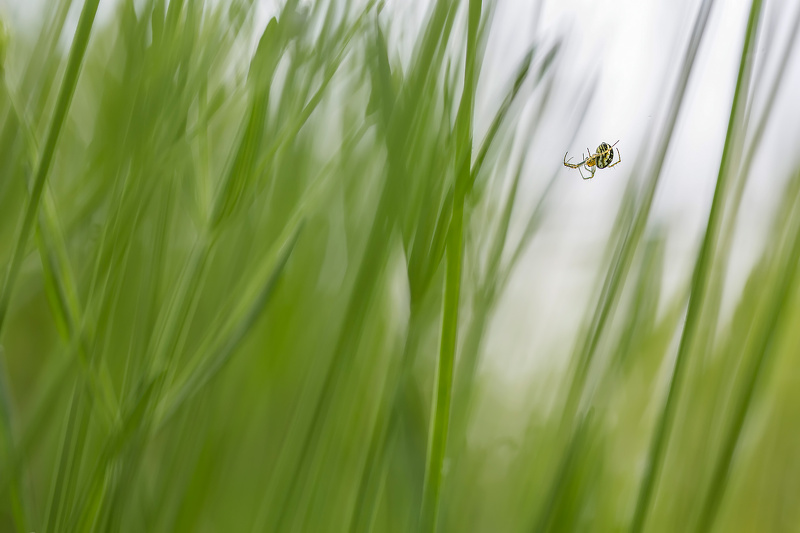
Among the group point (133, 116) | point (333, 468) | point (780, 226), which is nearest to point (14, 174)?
point (133, 116)

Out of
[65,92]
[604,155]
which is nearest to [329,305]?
[65,92]

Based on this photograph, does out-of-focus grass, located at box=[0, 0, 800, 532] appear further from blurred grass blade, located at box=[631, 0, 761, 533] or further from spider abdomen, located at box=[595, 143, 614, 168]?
spider abdomen, located at box=[595, 143, 614, 168]

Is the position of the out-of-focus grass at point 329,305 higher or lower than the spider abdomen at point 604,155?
lower

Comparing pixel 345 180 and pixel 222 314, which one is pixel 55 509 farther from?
pixel 345 180

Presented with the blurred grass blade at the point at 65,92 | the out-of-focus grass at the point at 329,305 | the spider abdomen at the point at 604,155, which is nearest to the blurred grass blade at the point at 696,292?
the out-of-focus grass at the point at 329,305

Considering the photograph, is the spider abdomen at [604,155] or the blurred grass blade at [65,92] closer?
the blurred grass blade at [65,92]

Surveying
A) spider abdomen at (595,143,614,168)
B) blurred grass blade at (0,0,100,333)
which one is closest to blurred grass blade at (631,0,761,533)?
blurred grass blade at (0,0,100,333)

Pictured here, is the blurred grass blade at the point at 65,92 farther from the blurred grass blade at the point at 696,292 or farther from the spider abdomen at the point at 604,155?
the spider abdomen at the point at 604,155

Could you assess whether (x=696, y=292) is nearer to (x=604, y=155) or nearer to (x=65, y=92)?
(x=65, y=92)
